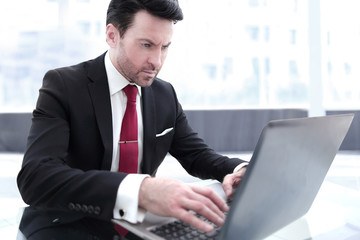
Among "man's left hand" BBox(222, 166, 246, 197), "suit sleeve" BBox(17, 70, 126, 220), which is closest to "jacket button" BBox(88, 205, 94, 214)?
"suit sleeve" BBox(17, 70, 126, 220)

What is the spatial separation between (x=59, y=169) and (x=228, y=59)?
3.68 m

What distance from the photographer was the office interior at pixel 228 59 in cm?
426

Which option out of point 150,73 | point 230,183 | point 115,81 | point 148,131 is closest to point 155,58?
point 150,73

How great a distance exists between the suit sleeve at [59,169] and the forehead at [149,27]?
0.30 meters

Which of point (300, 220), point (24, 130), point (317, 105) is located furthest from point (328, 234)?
point (24, 130)

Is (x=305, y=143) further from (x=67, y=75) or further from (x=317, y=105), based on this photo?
(x=317, y=105)

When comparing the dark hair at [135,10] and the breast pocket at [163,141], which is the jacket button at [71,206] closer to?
the breast pocket at [163,141]

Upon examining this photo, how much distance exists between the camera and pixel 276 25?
4402 millimetres

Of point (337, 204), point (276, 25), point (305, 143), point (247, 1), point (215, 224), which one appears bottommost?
point (337, 204)

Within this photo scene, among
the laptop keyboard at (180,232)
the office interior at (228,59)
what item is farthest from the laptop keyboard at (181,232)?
the office interior at (228,59)

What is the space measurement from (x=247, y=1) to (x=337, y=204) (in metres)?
3.64

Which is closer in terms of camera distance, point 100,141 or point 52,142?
point 52,142

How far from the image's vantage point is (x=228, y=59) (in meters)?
4.39

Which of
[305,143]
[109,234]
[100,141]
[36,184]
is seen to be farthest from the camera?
[100,141]
